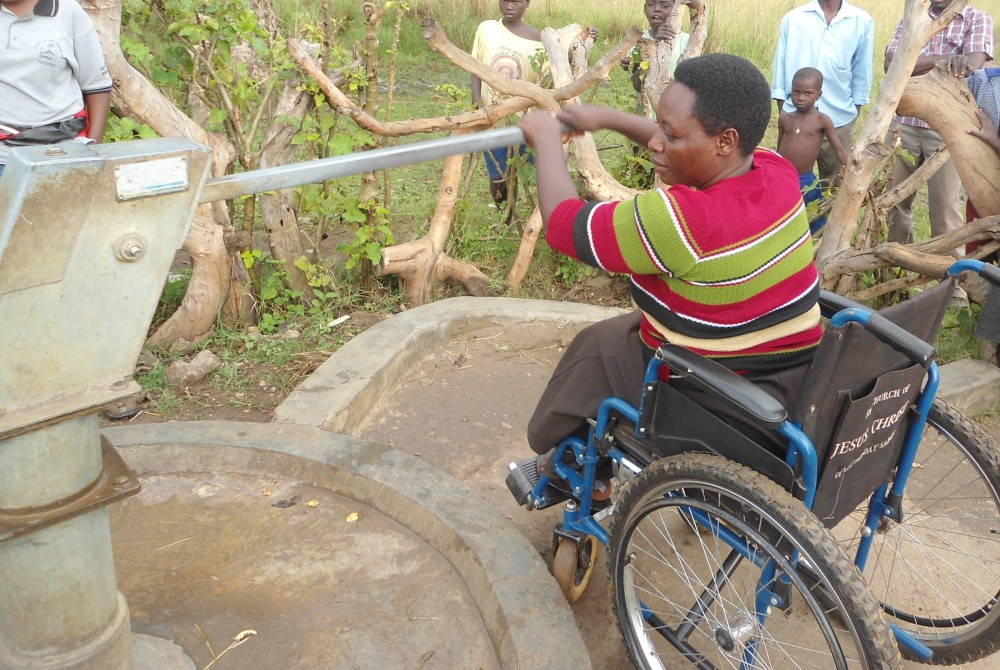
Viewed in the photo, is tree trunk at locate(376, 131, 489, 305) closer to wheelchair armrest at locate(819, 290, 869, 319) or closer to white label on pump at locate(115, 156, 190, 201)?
wheelchair armrest at locate(819, 290, 869, 319)

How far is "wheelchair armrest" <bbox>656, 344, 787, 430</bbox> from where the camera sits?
1.88m

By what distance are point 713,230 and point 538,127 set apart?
529mm

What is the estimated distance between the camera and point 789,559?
1889mm

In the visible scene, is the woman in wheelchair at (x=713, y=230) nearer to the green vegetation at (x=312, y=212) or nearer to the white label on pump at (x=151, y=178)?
the white label on pump at (x=151, y=178)

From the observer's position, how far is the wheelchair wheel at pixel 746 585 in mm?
1810

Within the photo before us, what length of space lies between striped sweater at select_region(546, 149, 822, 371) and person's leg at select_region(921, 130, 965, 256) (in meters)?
3.38

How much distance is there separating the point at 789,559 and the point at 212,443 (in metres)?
1.71

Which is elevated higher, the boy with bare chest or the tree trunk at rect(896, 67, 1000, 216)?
the tree trunk at rect(896, 67, 1000, 216)

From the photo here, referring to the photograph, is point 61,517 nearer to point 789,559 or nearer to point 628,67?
point 789,559

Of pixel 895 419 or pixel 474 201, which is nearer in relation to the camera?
pixel 895 419

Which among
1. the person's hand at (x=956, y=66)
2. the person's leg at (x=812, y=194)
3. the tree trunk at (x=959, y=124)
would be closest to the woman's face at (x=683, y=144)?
the tree trunk at (x=959, y=124)

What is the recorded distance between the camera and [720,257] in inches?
78.7

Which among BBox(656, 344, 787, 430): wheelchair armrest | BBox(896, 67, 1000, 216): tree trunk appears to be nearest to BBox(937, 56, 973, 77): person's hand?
BBox(896, 67, 1000, 216): tree trunk

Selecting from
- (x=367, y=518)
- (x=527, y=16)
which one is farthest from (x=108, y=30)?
(x=527, y=16)
